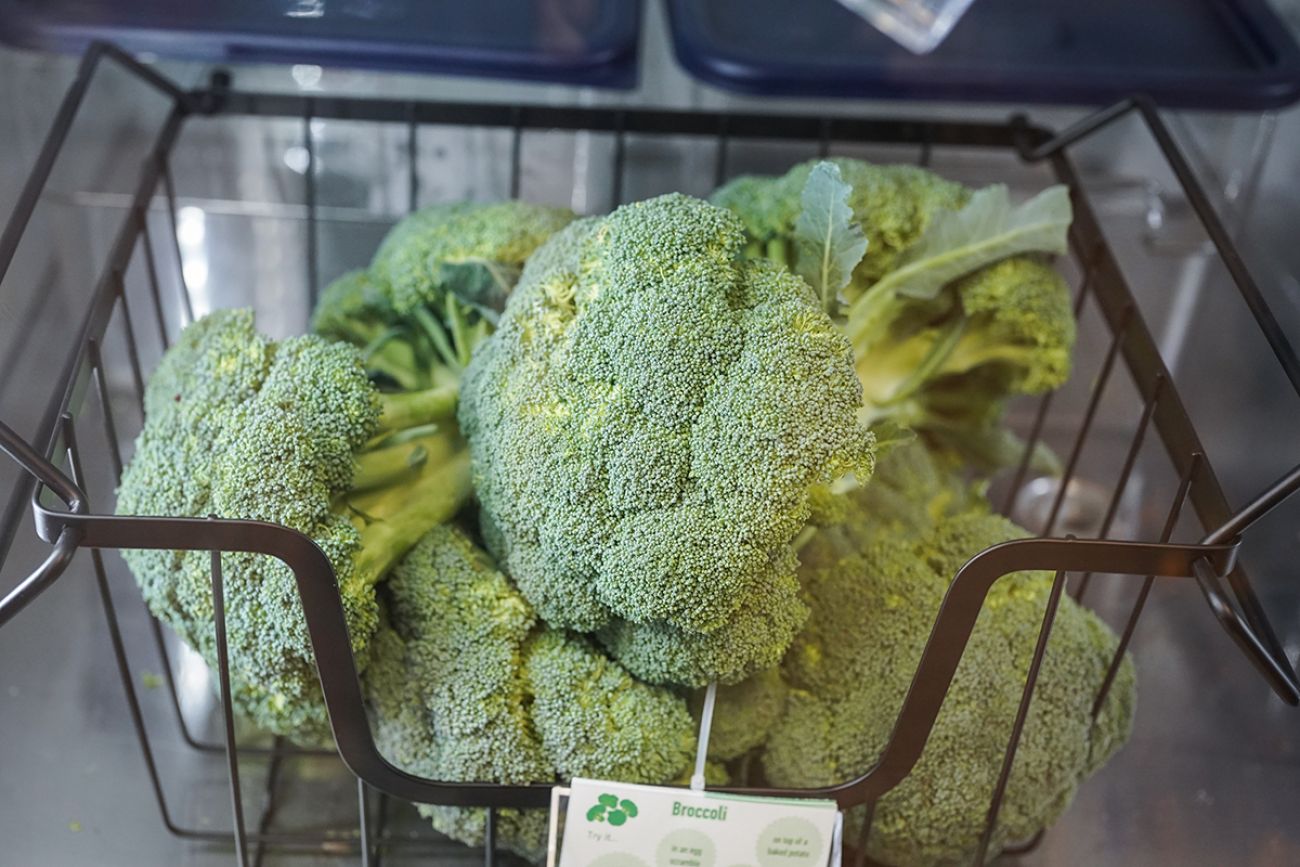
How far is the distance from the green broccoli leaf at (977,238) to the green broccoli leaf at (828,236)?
0.12 meters

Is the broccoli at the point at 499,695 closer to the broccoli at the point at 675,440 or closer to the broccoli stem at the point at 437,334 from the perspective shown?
the broccoli at the point at 675,440

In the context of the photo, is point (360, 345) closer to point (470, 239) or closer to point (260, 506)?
point (470, 239)

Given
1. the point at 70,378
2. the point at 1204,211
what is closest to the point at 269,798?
the point at 70,378

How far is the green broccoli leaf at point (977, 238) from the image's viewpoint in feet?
2.56

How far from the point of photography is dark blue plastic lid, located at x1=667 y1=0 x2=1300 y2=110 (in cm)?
88

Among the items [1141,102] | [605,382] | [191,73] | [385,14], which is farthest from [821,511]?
[191,73]

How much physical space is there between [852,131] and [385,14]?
0.35m

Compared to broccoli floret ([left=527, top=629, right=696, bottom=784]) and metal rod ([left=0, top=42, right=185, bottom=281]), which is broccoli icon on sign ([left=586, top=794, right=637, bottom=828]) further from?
metal rod ([left=0, top=42, right=185, bottom=281])

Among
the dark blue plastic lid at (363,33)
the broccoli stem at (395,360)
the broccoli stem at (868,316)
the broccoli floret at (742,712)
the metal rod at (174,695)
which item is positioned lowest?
the metal rod at (174,695)

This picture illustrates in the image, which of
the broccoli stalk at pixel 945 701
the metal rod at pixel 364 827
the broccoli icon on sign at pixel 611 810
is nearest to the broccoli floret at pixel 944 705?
the broccoli stalk at pixel 945 701

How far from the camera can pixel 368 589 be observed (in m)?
0.62

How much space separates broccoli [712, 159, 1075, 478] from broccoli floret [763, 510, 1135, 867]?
0.41 feet

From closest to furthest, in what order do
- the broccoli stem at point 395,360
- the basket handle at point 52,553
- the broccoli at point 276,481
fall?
1. the basket handle at point 52,553
2. the broccoli at point 276,481
3. the broccoli stem at point 395,360

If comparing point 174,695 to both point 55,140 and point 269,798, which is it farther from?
point 55,140
